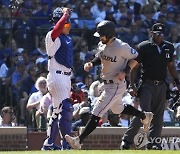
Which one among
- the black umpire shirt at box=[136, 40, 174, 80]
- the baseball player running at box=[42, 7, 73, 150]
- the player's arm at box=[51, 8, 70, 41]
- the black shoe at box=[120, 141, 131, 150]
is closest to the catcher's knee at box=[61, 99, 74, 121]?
the baseball player running at box=[42, 7, 73, 150]

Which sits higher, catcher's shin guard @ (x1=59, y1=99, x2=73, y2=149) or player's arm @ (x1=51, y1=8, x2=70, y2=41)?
player's arm @ (x1=51, y1=8, x2=70, y2=41)

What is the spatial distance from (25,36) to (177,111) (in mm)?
4427

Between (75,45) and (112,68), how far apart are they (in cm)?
789

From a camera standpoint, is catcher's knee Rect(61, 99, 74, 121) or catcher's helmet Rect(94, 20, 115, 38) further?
catcher's knee Rect(61, 99, 74, 121)

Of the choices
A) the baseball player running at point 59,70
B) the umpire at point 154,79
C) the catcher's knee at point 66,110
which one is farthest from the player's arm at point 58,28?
the umpire at point 154,79

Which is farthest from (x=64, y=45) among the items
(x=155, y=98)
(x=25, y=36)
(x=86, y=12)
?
(x=86, y=12)

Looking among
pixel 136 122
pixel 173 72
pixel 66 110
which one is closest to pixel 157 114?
pixel 136 122

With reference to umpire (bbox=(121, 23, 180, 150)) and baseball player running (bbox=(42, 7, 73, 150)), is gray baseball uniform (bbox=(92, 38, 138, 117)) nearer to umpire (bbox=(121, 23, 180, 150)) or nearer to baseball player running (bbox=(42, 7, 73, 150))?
baseball player running (bbox=(42, 7, 73, 150))

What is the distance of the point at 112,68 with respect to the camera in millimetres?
10969

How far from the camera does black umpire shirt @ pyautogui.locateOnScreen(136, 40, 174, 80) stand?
11.8 m

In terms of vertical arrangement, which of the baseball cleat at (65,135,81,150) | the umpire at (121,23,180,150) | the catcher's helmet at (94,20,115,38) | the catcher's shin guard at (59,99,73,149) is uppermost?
the catcher's helmet at (94,20,115,38)

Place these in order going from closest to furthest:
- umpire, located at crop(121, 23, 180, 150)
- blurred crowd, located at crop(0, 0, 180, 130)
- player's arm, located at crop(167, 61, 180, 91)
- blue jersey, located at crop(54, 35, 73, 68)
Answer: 1. blue jersey, located at crop(54, 35, 73, 68)
2. umpire, located at crop(121, 23, 180, 150)
3. player's arm, located at crop(167, 61, 180, 91)
4. blurred crowd, located at crop(0, 0, 180, 130)

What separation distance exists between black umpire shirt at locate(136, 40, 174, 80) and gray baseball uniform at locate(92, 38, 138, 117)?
0.93m

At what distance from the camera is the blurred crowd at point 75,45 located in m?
15.2
